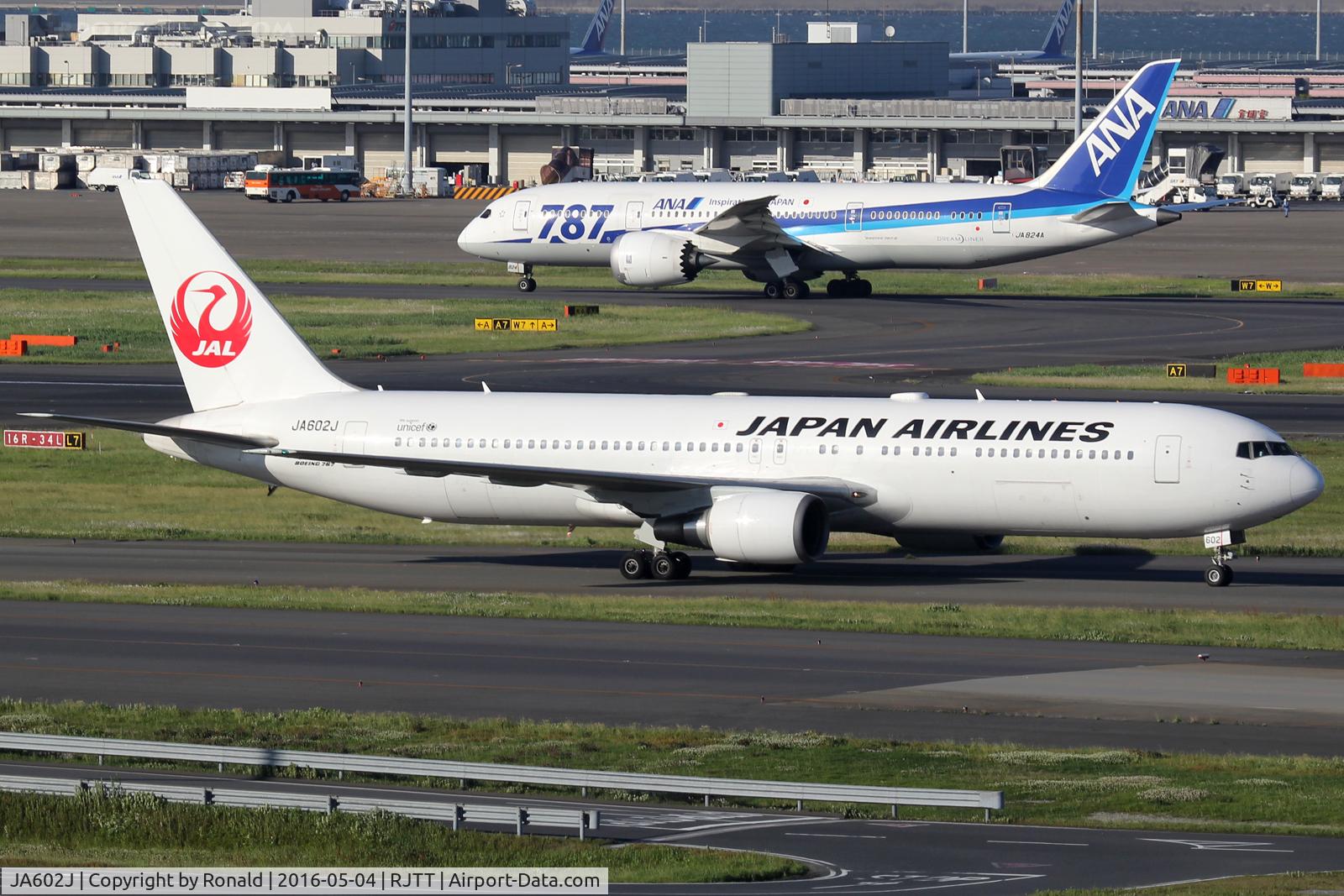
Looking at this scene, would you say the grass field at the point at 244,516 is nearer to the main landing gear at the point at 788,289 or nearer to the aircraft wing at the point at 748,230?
the aircraft wing at the point at 748,230

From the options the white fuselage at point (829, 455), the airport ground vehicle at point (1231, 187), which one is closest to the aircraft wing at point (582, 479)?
the white fuselage at point (829, 455)

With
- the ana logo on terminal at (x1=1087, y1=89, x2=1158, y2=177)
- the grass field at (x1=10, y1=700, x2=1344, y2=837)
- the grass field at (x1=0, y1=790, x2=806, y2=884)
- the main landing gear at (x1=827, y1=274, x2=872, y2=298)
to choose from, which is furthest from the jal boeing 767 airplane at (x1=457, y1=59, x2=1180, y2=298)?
the grass field at (x1=0, y1=790, x2=806, y2=884)

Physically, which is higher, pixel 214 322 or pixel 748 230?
pixel 748 230

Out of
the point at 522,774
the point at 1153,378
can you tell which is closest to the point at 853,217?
the point at 1153,378

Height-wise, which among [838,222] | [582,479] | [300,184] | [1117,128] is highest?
[1117,128]

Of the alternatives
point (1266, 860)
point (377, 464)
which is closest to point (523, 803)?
point (1266, 860)

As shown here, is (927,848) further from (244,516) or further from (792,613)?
(244,516)
